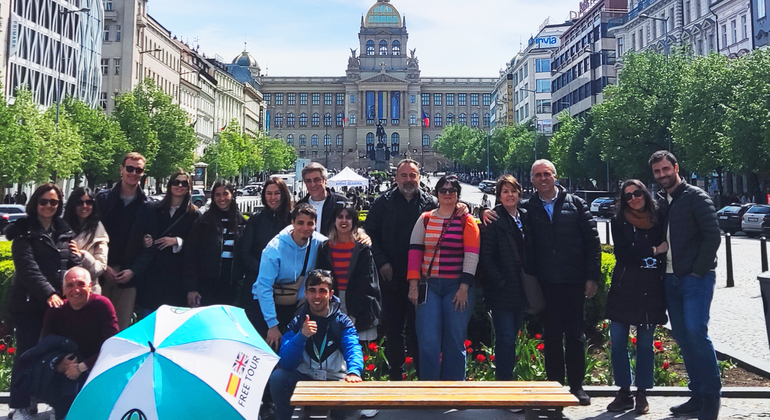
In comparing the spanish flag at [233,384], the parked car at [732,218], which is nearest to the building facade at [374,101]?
the parked car at [732,218]

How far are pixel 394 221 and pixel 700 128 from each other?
34409 mm

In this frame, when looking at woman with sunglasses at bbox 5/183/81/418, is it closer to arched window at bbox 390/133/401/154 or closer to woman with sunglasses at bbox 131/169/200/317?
woman with sunglasses at bbox 131/169/200/317

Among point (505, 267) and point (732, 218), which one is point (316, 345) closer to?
point (505, 267)

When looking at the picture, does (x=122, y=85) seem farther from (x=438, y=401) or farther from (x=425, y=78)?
(x=425, y=78)

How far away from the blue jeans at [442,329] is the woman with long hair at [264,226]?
1.61 meters

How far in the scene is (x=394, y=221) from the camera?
740cm

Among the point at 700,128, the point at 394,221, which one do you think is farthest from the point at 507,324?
the point at 700,128

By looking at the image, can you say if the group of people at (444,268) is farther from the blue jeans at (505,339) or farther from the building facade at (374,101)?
the building facade at (374,101)

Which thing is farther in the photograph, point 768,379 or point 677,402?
point 768,379

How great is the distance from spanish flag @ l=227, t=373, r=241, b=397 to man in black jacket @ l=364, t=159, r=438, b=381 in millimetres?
2989

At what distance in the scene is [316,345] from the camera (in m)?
5.97

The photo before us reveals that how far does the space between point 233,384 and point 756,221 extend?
30.0m

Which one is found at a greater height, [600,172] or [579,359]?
[600,172]

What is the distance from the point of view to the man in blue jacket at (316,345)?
584 centimetres
